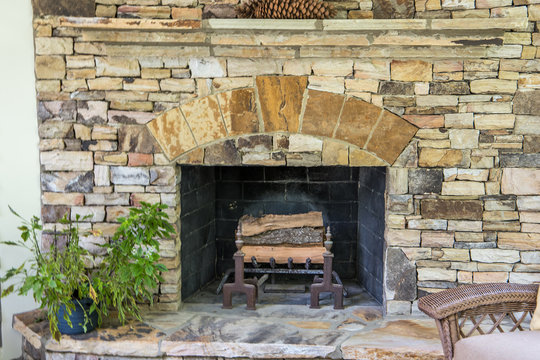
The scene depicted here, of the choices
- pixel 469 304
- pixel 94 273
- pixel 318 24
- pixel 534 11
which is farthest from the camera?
pixel 94 273

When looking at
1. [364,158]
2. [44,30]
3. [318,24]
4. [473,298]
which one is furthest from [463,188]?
[44,30]

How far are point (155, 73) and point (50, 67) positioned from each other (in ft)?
1.88

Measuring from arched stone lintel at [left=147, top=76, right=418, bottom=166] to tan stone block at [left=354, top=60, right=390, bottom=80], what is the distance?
0.15 meters

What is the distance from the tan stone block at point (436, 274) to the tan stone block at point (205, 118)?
1.33 meters

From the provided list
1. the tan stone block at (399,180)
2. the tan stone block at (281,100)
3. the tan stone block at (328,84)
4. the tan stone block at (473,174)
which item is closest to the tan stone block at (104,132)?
the tan stone block at (281,100)

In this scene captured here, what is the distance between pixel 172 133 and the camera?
9.06ft

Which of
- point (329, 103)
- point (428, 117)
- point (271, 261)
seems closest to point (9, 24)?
point (329, 103)

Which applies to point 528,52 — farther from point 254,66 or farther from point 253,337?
point 253,337

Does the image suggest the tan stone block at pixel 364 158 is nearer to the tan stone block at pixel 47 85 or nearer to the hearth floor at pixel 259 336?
the hearth floor at pixel 259 336

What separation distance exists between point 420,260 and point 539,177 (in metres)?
0.77

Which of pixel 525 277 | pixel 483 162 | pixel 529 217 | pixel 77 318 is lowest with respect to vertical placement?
pixel 77 318

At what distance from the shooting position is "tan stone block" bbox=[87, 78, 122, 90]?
2754 mm

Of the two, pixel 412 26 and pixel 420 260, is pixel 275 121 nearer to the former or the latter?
pixel 412 26

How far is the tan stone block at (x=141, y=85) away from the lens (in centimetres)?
275
